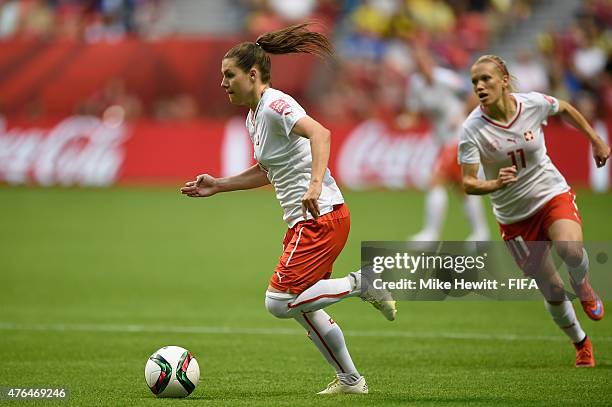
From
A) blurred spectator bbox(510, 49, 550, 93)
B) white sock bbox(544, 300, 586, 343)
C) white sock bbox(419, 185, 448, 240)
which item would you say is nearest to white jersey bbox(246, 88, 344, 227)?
white sock bbox(544, 300, 586, 343)

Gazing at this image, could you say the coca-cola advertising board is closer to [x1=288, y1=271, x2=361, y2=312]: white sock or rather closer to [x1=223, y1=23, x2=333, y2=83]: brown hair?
[x1=223, y1=23, x2=333, y2=83]: brown hair

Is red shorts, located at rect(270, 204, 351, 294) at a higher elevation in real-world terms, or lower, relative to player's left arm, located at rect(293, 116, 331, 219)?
lower

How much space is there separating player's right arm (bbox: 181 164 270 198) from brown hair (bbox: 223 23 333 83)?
79 cm

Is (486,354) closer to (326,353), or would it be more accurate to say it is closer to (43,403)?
(326,353)

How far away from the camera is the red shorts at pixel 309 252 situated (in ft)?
24.0

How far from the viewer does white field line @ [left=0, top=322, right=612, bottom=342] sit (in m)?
10.5

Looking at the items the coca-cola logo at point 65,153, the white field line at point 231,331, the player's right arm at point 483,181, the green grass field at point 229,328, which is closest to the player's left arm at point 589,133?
the player's right arm at point 483,181

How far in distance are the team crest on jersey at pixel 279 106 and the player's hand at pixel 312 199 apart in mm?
632

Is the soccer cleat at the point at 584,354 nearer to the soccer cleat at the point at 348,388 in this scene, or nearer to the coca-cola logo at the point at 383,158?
the soccer cleat at the point at 348,388

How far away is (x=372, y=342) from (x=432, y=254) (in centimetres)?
272

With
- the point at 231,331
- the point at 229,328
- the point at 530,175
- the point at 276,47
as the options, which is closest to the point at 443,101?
the point at 229,328

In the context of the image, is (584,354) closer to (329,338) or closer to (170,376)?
(329,338)

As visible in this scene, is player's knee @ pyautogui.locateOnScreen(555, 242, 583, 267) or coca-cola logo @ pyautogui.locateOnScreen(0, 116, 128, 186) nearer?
player's knee @ pyautogui.locateOnScreen(555, 242, 583, 267)

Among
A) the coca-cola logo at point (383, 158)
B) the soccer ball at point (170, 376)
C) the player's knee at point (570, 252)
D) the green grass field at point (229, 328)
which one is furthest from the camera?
the coca-cola logo at point (383, 158)
